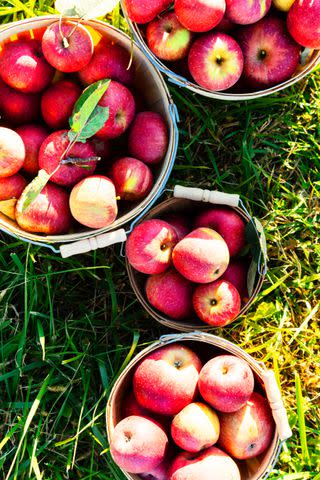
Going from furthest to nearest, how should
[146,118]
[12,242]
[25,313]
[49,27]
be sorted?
1. [12,242]
2. [25,313]
3. [146,118]
4. [49,27]

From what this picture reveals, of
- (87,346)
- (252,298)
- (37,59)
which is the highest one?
(37,59)

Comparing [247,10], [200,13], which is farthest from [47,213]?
[247,10]

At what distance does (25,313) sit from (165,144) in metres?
0.89

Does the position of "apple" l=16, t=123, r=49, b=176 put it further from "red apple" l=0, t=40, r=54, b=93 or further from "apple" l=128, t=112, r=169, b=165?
"apple" l=128, t=112, r=169, b=165

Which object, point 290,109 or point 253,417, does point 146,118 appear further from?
point 253,417

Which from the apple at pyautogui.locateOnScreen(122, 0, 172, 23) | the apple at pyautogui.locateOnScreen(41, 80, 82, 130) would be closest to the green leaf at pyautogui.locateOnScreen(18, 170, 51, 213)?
the apple at pyautogui.locateOnScreen(41, 80, 82, 130)

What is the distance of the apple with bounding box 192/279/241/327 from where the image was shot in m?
1.96

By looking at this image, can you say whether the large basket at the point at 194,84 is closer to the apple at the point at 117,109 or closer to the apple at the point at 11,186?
the apple at the point at 117,109

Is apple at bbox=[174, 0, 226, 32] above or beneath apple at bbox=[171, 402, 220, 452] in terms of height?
above

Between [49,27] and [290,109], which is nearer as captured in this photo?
[49,27]

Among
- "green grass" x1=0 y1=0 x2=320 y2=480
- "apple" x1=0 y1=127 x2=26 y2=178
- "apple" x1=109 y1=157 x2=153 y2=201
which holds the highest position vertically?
"apple" x1=0 y1=127 x2=26 y2=178

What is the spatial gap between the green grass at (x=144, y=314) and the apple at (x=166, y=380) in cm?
34

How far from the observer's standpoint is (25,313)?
227 centimetres

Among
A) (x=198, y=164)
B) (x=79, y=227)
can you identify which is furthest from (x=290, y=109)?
(x=79, y=227)
